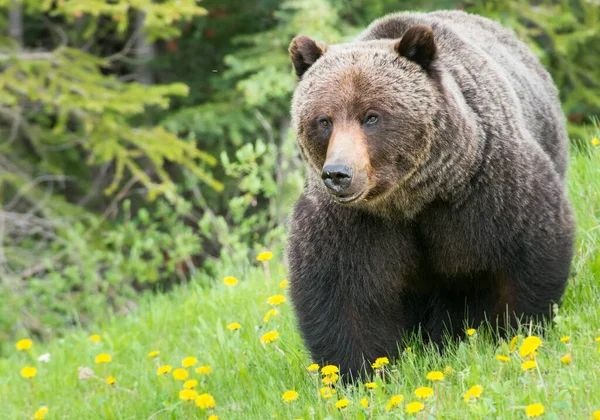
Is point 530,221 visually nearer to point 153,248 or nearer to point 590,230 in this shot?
point 590,230

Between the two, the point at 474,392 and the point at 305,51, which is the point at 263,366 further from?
the point at 474,392

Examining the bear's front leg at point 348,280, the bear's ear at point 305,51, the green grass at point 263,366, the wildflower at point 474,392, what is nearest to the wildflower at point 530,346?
the green grass at point 263,366

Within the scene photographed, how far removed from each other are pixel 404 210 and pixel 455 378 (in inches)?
33.2

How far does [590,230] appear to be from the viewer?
5.04 m

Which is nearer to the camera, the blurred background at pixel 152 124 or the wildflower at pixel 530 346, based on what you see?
the wildflower at pixel 530 346

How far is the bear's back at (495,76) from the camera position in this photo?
446 cm

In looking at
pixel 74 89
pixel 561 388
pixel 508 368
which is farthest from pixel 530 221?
pixel 74 89

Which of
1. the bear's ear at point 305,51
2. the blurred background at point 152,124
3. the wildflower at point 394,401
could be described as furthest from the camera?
the blurred background at point 152,124

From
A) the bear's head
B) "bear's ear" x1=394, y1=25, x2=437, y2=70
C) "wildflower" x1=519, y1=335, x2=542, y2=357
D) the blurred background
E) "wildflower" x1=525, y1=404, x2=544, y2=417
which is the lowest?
the blurred background

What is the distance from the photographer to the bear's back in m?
4.46

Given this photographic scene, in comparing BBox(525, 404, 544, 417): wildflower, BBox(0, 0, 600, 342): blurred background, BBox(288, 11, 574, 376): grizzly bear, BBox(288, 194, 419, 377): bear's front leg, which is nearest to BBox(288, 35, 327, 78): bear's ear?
BBox(288, 11, 574, 376): grizzly bear

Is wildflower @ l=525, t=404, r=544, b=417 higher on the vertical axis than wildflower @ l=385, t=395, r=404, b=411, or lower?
higher

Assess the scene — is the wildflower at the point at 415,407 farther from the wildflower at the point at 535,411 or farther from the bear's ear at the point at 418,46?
the bear's ear at the point at 418,46

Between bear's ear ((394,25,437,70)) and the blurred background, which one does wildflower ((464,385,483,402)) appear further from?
the blurred background
